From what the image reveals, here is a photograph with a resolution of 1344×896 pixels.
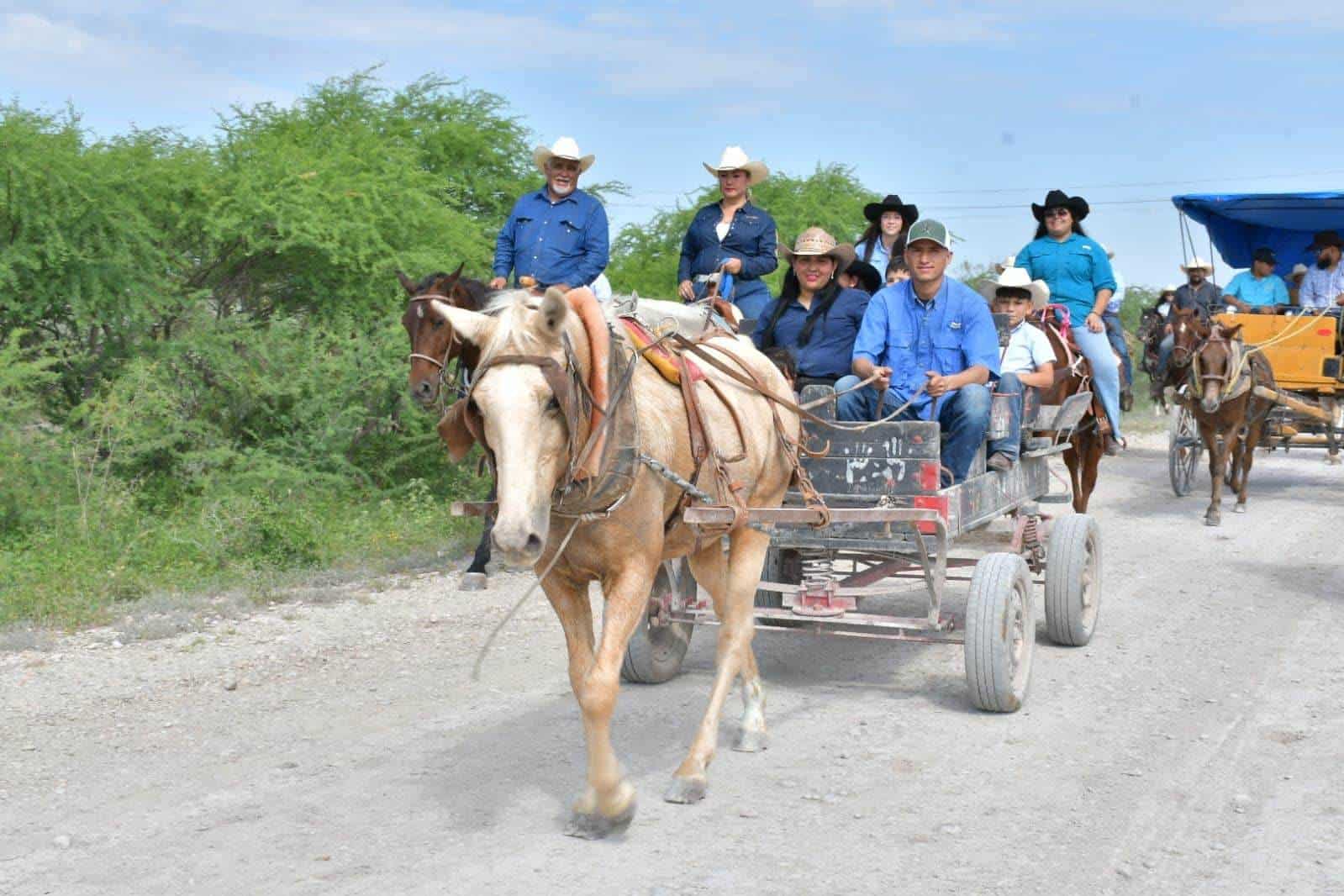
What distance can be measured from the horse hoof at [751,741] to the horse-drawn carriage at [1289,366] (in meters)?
9.66

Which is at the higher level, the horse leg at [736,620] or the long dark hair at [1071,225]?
the long dark hair at [1071,225]

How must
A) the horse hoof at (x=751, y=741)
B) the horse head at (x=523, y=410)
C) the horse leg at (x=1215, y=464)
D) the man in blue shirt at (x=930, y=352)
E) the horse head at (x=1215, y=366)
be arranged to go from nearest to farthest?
the horse head at (x=523, y=410) < the horse hoof at (x=751, y=741) < the man in blue shirt at (x=930, y=352) < the horse leg at (x=1215, y=464) < the horse head at (x=1215, y=366)

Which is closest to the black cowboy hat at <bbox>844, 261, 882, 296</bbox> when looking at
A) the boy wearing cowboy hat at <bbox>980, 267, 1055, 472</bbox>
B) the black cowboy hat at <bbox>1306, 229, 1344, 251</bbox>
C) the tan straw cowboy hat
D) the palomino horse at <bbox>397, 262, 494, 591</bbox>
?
the tan straw cowboy hat

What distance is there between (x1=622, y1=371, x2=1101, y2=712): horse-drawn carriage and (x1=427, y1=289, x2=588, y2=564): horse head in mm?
1704

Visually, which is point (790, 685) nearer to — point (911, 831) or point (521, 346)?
point (911, 831)

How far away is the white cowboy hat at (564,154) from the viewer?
30.8 ft

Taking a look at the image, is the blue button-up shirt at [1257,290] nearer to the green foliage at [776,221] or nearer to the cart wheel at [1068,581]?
the green foliage at [776,221]

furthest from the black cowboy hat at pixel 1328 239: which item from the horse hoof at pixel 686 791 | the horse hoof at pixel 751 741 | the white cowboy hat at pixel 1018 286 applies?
the horse hoof at pixel 686 791

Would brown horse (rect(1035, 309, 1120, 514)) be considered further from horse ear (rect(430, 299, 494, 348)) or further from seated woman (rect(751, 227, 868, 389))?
horse ear (rect(430, 299, 494, 348))

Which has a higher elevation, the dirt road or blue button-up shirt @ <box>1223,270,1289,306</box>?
blue button-up shirt @ <box>1223,270,1289,306</box>

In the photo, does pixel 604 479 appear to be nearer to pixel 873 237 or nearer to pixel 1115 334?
pixel 873 237

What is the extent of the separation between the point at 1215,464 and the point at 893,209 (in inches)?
237

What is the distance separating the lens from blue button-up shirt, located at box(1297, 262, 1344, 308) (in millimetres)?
16141

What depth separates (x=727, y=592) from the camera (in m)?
6.16
